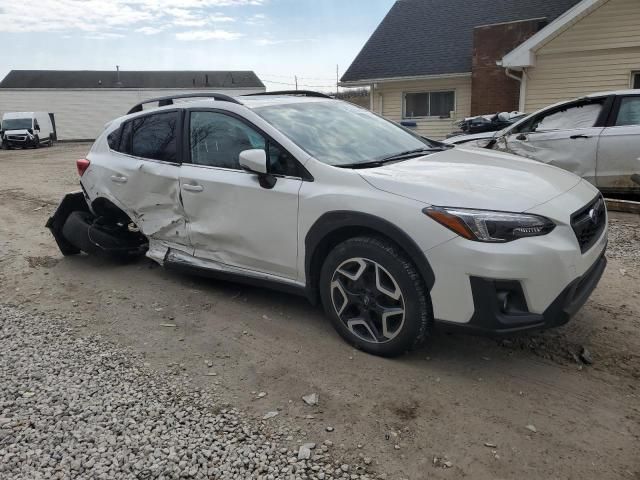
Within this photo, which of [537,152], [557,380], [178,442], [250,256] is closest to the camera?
[178,442]

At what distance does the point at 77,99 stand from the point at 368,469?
53.2 meters

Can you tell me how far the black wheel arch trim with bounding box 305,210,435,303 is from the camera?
3.14 m

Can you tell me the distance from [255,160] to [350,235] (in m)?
0.88

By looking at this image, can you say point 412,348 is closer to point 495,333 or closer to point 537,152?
point 495,333

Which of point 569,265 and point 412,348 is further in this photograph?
point 412,348

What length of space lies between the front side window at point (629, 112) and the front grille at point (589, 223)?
4809 mm

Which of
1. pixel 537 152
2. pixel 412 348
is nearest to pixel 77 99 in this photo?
pixel 537 152

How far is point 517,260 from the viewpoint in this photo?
114 inches

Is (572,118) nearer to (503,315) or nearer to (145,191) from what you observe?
(503,315)

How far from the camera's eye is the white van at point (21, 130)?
33.1 metres

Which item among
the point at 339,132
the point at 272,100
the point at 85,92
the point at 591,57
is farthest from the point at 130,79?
the point at 339,132

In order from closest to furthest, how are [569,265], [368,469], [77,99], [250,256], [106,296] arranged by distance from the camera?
1. [368,469]
2. [569,265]
3. [250,256]
4. [106,296]
5. [77,99]

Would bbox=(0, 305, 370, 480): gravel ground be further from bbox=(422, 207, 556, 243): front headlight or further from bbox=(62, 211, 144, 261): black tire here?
bbox=(62, 211, 144, 261): black tire

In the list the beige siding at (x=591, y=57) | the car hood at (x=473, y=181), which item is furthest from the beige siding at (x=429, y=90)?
the car hood at (x=473, y=181)
